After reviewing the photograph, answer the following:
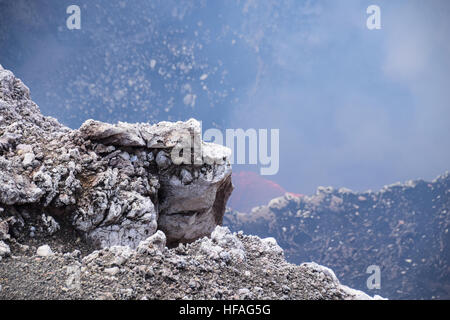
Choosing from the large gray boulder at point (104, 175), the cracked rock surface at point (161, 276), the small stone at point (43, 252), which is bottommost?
the cracked rock surface at point (161, 276)

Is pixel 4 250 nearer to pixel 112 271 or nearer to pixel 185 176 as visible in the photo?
pixel 112 271

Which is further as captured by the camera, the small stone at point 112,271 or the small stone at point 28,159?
the small stone at point 28,159

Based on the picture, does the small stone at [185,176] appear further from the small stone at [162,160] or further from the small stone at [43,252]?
the small stone at [43,252]

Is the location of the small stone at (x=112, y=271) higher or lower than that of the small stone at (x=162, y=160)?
lower

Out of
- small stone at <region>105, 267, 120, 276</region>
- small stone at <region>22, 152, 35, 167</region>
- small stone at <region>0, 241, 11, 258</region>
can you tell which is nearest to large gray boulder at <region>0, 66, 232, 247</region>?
small stone at <region>22, 152, 35, 167</region>

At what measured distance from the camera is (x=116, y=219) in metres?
3.16

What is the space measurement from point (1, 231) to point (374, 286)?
1440 cm

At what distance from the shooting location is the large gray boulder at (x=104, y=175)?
2807 millimetres

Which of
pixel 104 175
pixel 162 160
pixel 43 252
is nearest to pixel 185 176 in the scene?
pixel 162 160

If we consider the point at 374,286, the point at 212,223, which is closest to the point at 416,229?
the point at 374,286

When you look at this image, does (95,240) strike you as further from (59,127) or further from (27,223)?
(59,127)

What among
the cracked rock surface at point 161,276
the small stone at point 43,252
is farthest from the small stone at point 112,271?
the small stone at point 43,252

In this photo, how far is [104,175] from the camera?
3193 millimetres

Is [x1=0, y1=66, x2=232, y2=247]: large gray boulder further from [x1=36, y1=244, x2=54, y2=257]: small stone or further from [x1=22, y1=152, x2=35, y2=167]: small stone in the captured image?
[x1=36, y1=244, x2=54, y2=257]: small stone
